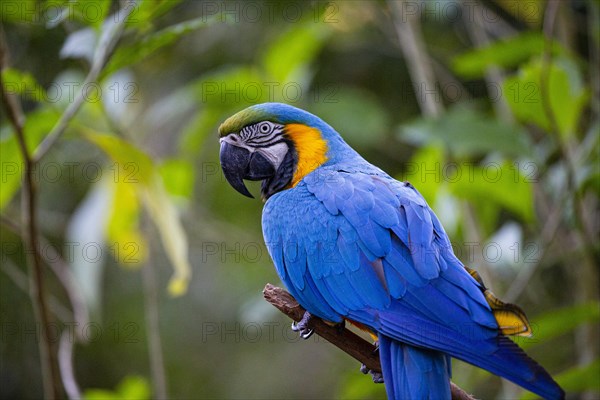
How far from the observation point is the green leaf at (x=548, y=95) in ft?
8.77

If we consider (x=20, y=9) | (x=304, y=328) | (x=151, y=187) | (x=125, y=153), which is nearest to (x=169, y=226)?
(x=151, y=187)

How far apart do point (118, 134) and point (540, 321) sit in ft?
5.91

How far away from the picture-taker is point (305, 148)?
223 cm

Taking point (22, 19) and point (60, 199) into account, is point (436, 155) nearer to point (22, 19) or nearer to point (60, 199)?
point (22, 19)

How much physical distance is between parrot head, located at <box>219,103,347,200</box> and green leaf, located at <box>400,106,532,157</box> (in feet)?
2.14

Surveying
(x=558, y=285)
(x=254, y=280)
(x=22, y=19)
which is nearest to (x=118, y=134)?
(x=22, y=19)

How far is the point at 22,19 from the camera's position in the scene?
2031 millimetres

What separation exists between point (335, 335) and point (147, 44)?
0.98 m

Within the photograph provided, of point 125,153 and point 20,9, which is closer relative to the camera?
point 20,9

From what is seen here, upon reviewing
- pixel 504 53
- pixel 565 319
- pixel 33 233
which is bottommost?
pixel 565 319

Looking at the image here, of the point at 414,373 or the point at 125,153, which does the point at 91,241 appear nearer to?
the point at 125,153

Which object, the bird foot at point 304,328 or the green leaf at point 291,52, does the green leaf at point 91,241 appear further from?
the bird foot at point 304,328

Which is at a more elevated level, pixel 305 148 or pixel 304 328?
pixel 305 148

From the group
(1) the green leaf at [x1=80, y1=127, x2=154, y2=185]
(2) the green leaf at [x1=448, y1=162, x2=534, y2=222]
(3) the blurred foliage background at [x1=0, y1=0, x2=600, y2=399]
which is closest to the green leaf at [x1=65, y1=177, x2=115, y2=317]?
(3) the blurred foliage background at [x1=0, y1=0, x2=600, y2=399]
